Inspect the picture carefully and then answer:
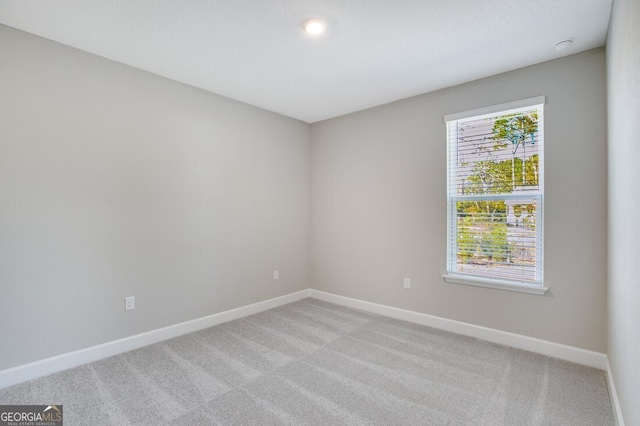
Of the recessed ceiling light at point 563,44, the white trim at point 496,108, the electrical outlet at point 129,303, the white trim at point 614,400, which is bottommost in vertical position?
the white trim at point 614,400

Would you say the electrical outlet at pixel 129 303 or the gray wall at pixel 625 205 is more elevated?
the gray wall at pixel 625 205

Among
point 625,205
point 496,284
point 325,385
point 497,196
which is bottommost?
point 325,385

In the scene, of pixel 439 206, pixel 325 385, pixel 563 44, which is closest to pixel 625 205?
pixel 563 44

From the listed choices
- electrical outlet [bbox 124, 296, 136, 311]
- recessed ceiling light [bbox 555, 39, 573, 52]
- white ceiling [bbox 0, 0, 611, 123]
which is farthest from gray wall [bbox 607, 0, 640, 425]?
electrical outlet [bbox 124, 296, 136, 311]

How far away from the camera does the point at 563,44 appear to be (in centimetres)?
238

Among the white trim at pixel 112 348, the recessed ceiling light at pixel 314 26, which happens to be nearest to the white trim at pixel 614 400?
the recessed ceiling light at pixel 314 26

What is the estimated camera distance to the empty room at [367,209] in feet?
6.54

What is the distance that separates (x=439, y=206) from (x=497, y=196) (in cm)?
54

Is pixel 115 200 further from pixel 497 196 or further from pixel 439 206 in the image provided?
pixel 497 196

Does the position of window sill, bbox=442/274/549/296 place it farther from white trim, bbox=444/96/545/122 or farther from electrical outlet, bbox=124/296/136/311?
electrical outlet, bbox=124/296/136/311

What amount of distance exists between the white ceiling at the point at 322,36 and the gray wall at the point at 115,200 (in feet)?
1.02

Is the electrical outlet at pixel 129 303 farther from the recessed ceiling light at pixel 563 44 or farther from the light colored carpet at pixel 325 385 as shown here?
the recessed ceiling light at pixel 563 44

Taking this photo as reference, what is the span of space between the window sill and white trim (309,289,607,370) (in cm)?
40

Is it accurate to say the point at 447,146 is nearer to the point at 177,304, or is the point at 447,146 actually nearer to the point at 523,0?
the point at 523,0
